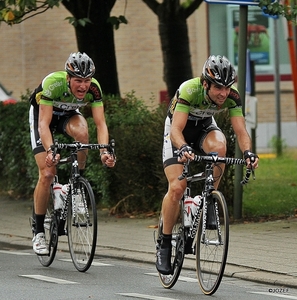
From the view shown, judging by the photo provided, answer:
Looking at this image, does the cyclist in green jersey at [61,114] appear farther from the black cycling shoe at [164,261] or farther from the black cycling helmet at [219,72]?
the black cycling helmet at [219,72]

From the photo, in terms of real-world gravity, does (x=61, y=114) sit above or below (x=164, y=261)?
above

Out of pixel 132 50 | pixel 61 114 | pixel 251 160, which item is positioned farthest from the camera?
pixel 132 50

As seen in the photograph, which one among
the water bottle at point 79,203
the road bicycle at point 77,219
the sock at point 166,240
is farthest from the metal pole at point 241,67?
the sock at point 166,240

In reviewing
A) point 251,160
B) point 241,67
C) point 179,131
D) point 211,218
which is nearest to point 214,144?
point 179,131

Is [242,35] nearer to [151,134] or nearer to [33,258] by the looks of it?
[151,134]

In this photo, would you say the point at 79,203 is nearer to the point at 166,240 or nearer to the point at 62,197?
the point at 62,197

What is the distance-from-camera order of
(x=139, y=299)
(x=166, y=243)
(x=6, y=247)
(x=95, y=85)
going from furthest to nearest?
(x=6, y=247) → (x=95, y=85) → (x=166, y=243) → (x=139, y=299)

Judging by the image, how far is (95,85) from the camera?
8922 mm

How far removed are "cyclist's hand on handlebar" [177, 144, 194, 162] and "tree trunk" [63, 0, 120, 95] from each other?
7371 mm

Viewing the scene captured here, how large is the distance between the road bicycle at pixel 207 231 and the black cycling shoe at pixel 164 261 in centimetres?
5

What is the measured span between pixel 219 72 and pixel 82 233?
2194mm

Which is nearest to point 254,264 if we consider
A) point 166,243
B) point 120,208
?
point 166,243

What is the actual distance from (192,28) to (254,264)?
62.7 feet

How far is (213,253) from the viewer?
297 inches
